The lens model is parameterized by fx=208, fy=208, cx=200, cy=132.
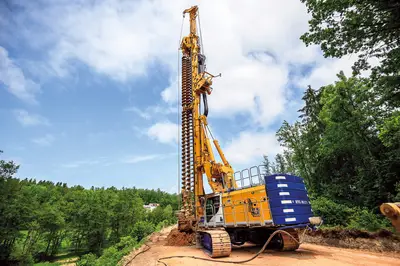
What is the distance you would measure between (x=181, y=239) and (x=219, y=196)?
15.5 feet

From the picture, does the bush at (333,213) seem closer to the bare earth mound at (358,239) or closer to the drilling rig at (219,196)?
the bare earth mound at (358,239)

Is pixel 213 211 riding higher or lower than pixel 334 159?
lower

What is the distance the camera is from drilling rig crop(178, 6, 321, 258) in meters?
9.23

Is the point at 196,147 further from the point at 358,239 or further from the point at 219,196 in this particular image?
the point at 358,239

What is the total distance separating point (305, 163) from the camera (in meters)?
30.6

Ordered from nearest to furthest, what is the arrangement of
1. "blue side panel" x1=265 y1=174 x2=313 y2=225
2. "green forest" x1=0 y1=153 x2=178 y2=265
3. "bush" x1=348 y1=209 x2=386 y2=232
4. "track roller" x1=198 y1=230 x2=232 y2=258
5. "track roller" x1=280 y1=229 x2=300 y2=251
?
"blue side panel" x1=265 y1=174 x2=313 y2=225 < "track roller" x1=198 y1=230 x2=232 y2=258 < "track roller" x1=280 y1=229 x2=300 y2=251 < "bush" x1=348 y1=209 x2=386 y2=232 < "green forest" x1=0 y1=153 x2=178 y2=265

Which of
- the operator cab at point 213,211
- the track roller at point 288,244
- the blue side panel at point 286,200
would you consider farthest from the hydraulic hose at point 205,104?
the track roller at point 288,244

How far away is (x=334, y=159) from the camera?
26.9 metres

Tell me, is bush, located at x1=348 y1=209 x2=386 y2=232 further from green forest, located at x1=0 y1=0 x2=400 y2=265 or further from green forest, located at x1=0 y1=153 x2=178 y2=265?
green forest, located at x1=0 y1=153 x2=178 y2=265

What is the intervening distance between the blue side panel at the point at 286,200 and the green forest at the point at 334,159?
120 cm

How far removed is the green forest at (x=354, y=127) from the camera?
31.1 ft

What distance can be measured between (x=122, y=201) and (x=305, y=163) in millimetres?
36430

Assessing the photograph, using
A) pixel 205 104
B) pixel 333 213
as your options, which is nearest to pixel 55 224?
pixel 205 104

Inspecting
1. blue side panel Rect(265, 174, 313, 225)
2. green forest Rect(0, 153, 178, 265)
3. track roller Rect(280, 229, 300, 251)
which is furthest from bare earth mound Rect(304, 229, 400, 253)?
green forest Rect(0, 153, 178, 265)
